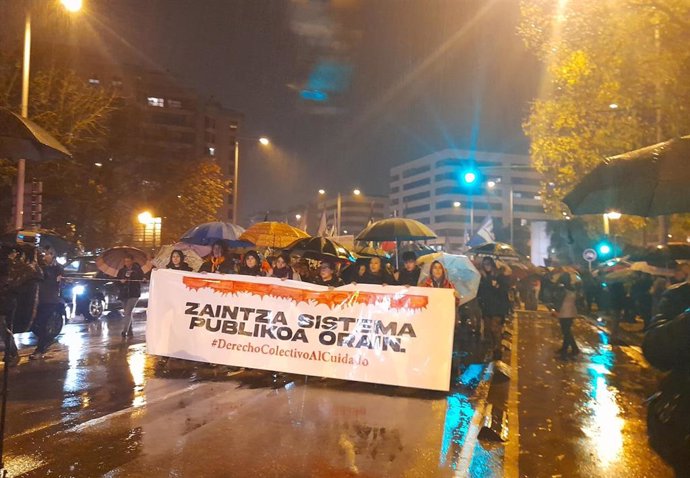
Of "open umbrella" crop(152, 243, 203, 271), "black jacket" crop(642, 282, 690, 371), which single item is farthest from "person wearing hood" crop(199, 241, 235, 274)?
"black jacket" crop(642, 282, 690, 371)

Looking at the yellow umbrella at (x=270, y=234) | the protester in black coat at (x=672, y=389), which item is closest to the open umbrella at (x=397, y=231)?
the yellow umbrella at (x=270, y=234)

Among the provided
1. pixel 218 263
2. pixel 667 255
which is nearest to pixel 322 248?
pixel 218 263

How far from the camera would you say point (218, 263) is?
974cm

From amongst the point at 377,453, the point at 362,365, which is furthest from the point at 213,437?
the point at 362,365

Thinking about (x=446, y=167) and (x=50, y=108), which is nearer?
(x=50, y=108)

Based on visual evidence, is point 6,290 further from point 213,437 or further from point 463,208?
point 463,208

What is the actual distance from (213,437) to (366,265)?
168 inches

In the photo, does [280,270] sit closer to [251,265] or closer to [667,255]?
[251,265]

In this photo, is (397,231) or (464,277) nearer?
(464,277)

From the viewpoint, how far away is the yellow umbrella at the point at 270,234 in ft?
46.7

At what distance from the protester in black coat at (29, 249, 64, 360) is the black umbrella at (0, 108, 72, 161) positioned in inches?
71.6

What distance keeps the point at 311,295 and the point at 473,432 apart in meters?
2.93

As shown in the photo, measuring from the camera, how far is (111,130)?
79.0 feet

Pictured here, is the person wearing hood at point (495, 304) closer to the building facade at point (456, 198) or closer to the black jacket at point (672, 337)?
the black jacket at point (672, 337)
